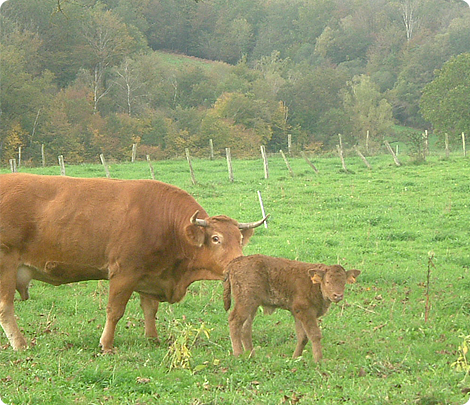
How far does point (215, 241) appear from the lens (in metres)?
9.60

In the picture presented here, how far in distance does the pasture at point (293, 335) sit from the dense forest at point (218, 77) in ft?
77.6

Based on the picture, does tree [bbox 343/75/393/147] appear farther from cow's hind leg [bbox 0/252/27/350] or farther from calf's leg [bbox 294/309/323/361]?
cow's hind leg [bbox 0/252/27/350]

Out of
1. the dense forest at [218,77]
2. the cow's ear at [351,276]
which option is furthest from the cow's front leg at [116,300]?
the dense forest at [218,77]

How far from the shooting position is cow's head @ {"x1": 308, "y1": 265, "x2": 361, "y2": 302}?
331 inches

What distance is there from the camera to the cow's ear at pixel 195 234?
31.1 feet

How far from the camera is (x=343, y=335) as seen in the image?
31.2ft

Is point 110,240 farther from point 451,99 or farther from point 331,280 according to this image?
point 451,99

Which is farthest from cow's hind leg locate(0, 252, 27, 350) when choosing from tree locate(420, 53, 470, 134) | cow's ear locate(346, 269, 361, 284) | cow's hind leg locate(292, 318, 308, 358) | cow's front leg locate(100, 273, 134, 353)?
tree locate(420, 53, 470, 134)

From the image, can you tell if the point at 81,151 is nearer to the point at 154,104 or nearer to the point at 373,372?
the point at 154,104

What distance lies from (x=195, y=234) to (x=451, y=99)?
49.8 meters

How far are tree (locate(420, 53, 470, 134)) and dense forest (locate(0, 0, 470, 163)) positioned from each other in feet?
0.35

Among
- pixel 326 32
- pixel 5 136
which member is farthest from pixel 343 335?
pixel 326 32

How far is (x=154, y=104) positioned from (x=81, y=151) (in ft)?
54.3

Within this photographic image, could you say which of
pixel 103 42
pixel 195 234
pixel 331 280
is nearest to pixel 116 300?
pixel 195 234
